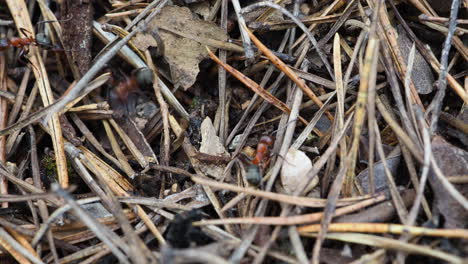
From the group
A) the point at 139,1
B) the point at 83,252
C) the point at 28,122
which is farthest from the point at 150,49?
the point at 83,252

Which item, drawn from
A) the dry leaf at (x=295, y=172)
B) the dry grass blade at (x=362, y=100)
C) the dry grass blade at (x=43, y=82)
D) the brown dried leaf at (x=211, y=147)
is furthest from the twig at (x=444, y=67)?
the dry grass blade at (x=43, y=82)

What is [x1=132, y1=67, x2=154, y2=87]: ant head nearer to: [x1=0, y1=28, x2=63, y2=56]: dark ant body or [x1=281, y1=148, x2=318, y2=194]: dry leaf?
[x1=0, y1=28, x2=63, y2=56]: dark ant body

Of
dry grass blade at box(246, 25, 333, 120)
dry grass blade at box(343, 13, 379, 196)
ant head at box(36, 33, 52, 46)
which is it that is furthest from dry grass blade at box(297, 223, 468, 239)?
ant head at box(36, 33, 52, 46)

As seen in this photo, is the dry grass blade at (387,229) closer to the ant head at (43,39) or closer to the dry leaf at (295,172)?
the dry leaf at (295,172)

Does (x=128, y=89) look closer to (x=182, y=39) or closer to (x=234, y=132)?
(x=182, y=39)

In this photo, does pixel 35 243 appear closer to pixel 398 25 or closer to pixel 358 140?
pixel 358 140

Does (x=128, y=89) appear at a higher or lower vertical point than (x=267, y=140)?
higher

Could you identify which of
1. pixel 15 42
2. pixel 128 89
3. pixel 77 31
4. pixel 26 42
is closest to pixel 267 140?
pixel 128 89
